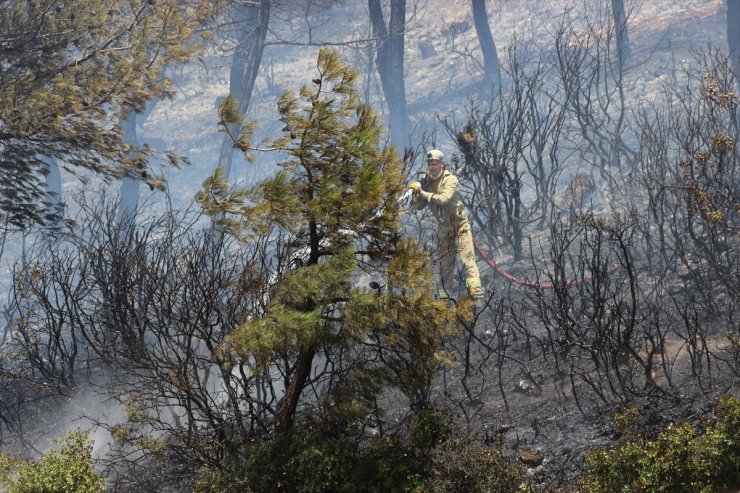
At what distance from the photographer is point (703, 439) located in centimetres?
436

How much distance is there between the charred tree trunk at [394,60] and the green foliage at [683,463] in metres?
21.4

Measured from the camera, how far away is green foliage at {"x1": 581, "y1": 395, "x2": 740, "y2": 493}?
424 centimetres

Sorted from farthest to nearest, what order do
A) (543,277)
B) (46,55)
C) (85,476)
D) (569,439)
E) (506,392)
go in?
(543,277) → (46,55) → (506,392) → (569,439) → (85,476)

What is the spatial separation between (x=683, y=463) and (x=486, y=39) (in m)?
28.8

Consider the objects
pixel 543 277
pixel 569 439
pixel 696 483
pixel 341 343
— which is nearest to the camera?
pixel 696 483

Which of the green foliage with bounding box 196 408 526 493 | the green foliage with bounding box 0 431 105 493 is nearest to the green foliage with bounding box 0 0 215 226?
the green foliage with bounding box 0 431 105 493

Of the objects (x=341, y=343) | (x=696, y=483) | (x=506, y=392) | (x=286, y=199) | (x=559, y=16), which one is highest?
(x=559, y=16)

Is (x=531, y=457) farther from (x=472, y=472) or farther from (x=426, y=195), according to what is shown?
(x=426, y=195)

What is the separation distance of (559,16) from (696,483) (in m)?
36.8

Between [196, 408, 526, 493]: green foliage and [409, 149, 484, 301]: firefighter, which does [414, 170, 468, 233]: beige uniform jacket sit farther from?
[196, 408, 526, 493]: green foliage

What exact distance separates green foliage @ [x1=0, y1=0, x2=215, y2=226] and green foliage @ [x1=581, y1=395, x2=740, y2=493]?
5.84 metres

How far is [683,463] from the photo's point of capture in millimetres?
4258

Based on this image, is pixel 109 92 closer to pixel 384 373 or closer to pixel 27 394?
pixel 27 394

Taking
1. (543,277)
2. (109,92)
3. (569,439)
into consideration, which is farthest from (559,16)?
(569,439)
